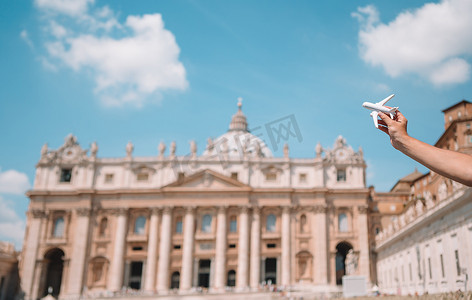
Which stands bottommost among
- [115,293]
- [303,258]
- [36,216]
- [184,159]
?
[115,293]

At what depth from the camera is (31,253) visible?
6244cm

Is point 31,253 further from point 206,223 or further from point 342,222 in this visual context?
point 342,222

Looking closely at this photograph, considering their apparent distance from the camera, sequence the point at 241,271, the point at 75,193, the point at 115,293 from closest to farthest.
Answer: the point at 115,293 < the point at 241,271 < the point at 75,193

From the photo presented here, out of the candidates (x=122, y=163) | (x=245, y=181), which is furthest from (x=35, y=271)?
(x=245, y=181)

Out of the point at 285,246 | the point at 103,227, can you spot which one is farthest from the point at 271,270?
the point at 103,227

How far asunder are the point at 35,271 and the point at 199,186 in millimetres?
24468

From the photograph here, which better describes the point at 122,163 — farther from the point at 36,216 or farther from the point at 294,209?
the point at 294,209

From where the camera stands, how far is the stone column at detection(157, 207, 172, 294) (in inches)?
2375

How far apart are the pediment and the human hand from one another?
195 ft

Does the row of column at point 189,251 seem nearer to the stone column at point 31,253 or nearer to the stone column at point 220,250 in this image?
the stone column at point 220,250

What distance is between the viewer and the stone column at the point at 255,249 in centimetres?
6051

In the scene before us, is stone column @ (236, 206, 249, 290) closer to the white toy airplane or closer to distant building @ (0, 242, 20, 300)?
distant building @ (0, 242, 20, 300)

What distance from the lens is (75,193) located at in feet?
214

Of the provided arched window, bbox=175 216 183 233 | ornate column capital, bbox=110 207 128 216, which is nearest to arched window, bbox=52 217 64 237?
ornate column capital, bbox=110 207 128 216
